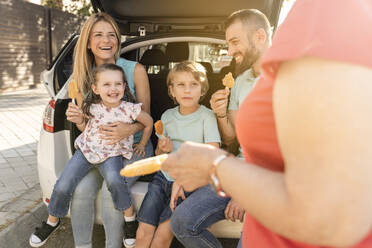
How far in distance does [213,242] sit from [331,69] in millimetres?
1788

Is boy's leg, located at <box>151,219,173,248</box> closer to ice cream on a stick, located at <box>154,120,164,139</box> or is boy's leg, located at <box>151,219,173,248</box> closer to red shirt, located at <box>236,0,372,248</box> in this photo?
ice cream on a stick, located at <box>154,120,164,139</box>

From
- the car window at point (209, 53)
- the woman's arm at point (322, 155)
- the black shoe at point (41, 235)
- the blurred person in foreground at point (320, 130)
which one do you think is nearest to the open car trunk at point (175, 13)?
the car window at point (209, 53)

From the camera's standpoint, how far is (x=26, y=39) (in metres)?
10.6

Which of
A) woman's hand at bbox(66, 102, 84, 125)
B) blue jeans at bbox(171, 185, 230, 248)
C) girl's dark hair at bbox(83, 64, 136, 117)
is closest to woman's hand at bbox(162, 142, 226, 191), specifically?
blue jeans at bbox(171, 185, 230, 248)

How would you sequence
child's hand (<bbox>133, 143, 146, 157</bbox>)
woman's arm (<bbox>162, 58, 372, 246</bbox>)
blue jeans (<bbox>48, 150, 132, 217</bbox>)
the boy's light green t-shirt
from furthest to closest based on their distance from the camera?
1. child's hand (<bbox>133, 143, 146, 157</bbox>)
2. the boy's light green t-shirt
3. blue jeans (<bbox>48, 150, 132, 217</bbox>)
4. woman's arm (<bbox>162, 58, 372, 246</bbox>)

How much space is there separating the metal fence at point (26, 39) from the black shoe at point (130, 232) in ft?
28.7

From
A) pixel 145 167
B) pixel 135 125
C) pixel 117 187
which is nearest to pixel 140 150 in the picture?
pixel 135 125

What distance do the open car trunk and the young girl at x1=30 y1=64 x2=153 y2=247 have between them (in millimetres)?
877

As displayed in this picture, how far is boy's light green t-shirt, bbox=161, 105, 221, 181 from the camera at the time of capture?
2.46 metres

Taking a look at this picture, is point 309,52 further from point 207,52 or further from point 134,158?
point 207,52

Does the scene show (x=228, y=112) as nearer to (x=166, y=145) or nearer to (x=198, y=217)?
(x=166, y=145)

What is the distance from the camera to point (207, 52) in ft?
14.1

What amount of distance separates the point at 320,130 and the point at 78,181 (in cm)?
216

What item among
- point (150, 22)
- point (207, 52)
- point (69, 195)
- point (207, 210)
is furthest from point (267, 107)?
point (207, 52)
